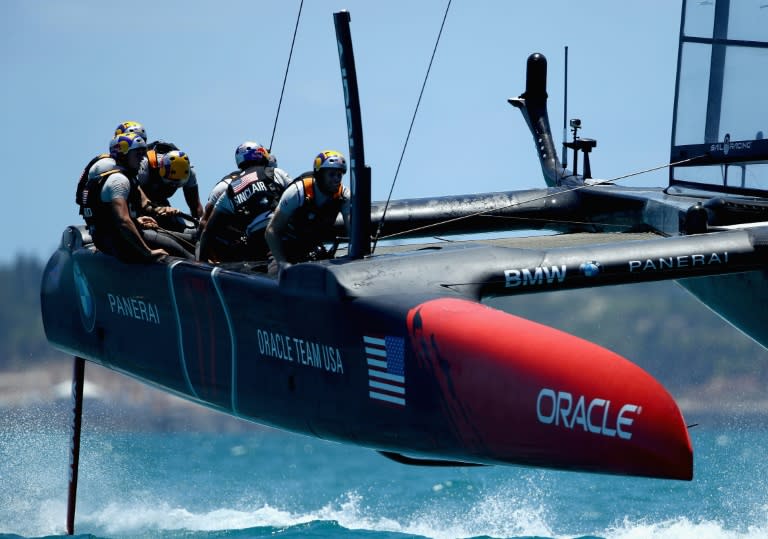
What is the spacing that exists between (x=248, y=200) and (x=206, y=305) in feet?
2.42

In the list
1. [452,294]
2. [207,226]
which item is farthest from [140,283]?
[452,294]

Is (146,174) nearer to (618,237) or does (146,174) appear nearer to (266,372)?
(266,372)

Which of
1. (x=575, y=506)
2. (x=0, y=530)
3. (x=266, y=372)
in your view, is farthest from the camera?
(x=575, y=506)

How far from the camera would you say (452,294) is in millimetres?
5223

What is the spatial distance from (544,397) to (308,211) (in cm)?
193

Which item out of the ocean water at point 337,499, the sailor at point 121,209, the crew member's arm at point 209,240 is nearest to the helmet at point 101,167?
the sailor at point 121,209

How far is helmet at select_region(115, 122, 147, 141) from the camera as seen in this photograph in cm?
729

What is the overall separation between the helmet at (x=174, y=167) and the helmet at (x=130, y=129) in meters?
0.16

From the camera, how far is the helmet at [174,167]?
725 centimetres

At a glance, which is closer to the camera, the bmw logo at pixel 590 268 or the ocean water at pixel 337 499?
the bmw logo at pixel 590 268

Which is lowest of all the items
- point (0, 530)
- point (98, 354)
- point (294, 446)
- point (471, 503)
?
point (294, 446)

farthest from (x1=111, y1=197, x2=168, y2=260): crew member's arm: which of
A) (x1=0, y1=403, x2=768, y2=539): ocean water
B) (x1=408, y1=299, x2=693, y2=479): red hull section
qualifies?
(x1=0, y1=403, x2=768, y2=539): ocean water

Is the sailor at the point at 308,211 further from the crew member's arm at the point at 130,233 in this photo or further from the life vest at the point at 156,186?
the life vest at the point at 156,186

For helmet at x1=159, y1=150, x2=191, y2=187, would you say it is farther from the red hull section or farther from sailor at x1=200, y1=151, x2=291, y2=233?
the red hull section
